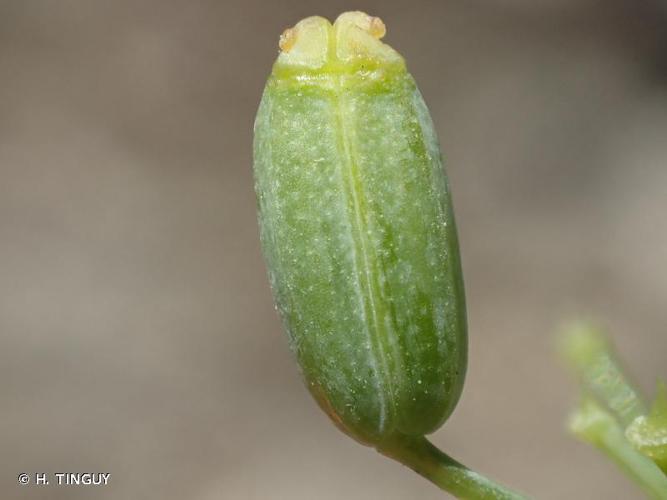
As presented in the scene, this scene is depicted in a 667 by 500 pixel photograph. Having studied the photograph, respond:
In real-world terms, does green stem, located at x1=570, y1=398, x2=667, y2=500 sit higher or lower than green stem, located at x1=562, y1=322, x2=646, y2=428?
lower

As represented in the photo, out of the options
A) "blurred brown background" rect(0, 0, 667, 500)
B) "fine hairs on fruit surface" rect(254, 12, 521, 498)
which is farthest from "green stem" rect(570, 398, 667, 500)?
"blurred brown background" rect(0, 0, 667, 500)

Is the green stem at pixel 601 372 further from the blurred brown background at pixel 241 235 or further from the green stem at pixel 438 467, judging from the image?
the blurred brown background at pixel 241 235

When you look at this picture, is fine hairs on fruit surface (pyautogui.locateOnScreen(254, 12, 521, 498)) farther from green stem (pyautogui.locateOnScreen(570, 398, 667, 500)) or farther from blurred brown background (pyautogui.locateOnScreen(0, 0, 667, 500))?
blurred brown background (pyautogui.locateOnScreen(0, 0, 667, 500))

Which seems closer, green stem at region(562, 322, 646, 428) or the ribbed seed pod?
the ribbed seed pod

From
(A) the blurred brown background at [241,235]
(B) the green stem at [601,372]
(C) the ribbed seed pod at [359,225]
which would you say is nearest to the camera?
(C) the ribbed seed pod at [359,225]

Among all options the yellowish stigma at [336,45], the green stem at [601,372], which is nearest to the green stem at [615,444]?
the green stem at [601,372]
